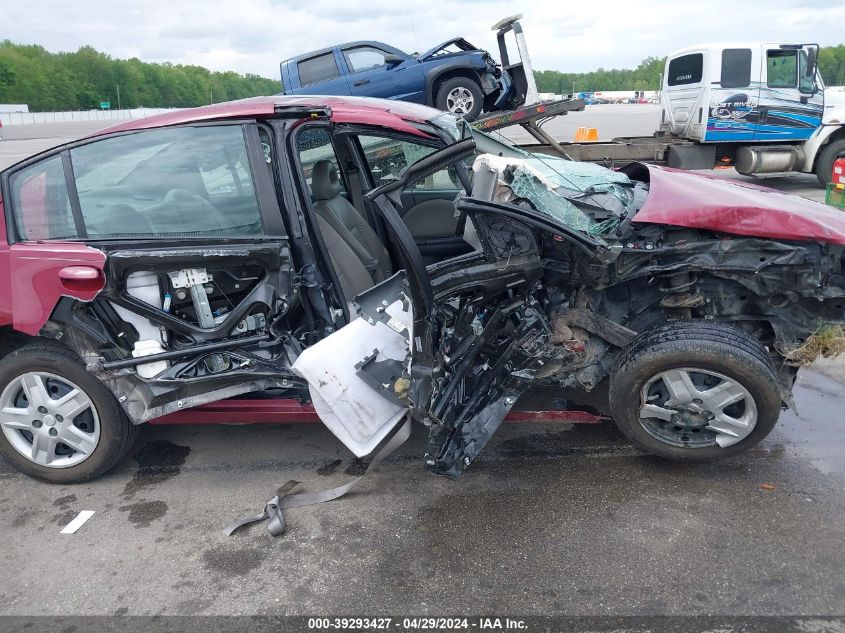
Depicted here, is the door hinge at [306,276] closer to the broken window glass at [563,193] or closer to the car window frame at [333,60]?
the broken window glass at [563,193]

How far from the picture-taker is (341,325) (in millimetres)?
3227

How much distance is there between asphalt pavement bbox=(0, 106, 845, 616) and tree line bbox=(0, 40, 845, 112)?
2720 inches

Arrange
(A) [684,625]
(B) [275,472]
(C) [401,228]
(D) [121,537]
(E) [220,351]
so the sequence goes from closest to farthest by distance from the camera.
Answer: (A) [684,625]
(C) [401,228]
(D) [121,537]
(E) [220,351]
(B) [275,472]

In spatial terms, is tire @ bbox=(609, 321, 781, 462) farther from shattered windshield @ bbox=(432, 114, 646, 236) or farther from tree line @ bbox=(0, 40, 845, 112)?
tree line @ bbox=(0, 40, 845, 112)

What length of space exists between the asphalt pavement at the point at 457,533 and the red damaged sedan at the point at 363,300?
0.24m

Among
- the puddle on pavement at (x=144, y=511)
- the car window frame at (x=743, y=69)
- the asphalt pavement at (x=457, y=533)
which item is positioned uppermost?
the car window frame at (x=743, y=69)

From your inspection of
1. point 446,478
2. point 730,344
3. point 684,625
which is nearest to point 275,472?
point 446,478

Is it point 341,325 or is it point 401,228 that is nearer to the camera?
point 401,228

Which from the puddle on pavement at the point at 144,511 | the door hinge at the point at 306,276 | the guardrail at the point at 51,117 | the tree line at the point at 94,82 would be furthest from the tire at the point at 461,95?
the tree line at the point at 94,82

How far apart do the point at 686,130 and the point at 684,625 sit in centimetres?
1170

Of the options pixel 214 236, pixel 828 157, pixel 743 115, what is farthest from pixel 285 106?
pixel 828 157

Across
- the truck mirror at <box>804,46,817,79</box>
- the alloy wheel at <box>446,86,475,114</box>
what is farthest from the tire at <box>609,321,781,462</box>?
the truck mirror at <box>804,46,817,79</box>

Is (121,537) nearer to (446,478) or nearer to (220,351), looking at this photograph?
(220,351)

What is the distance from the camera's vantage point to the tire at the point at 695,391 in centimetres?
296
